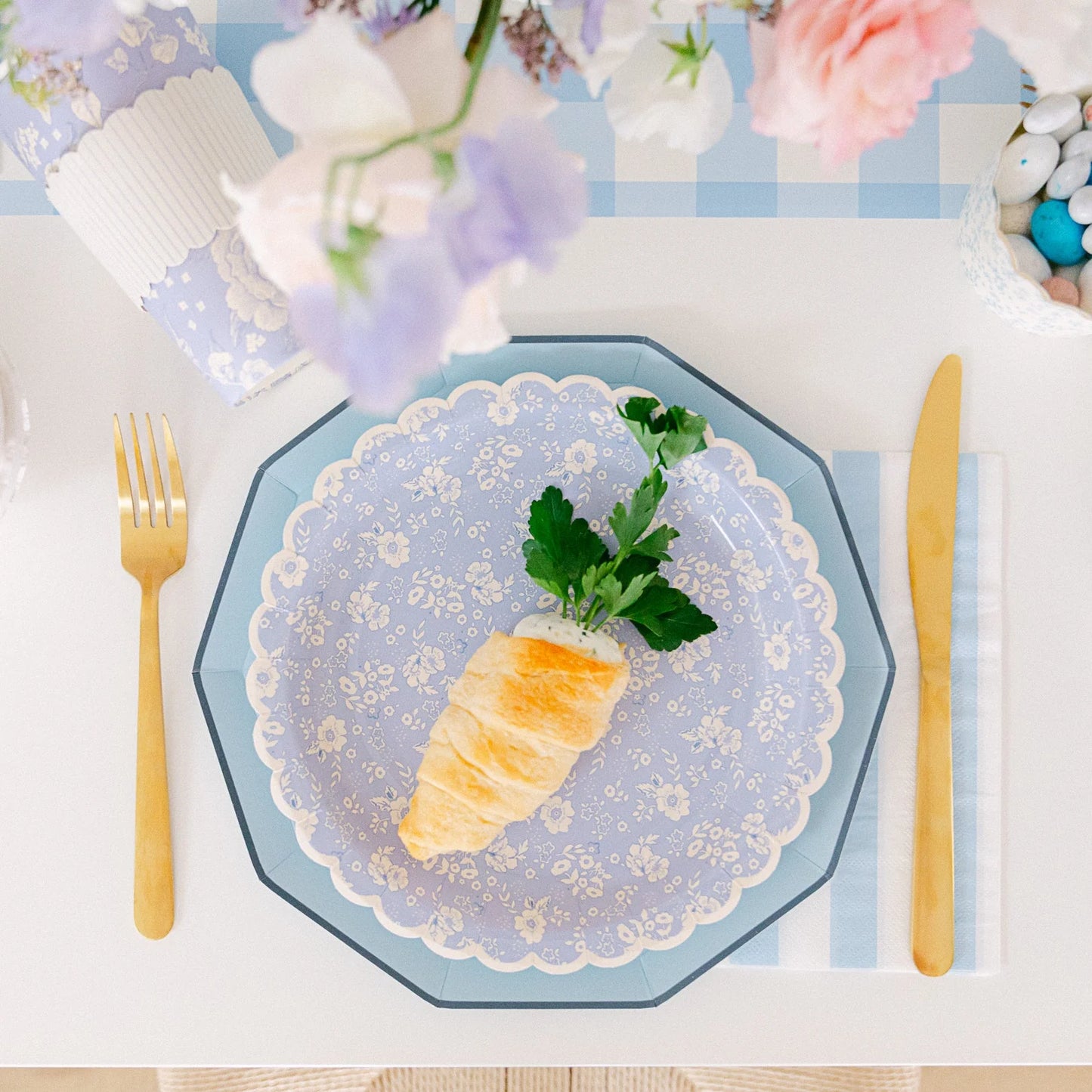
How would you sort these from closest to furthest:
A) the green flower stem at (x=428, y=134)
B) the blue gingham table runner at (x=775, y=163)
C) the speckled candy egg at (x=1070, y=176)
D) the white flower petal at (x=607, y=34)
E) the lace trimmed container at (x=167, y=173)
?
the green flower stem at (x=428, y=134) → the white flower petal at (x=607, y=34) → the lace trimmed container at (x=167, y=173) → the speckled candy egg at (x=1070, y=176) → the blue gingham table runner at (x=775, y=163)

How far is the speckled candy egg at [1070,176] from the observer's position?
0.64m

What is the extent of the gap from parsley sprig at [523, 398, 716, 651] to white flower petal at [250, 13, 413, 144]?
46cm

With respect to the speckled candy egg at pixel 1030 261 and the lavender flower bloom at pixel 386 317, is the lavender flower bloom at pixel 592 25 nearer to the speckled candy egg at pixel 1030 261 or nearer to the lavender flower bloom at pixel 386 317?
the lavender flower bloom at pixel 386 317

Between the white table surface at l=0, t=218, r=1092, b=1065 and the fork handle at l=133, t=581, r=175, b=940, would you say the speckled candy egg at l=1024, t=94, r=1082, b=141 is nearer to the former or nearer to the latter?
the white table surface at l=0, t=218, r=1092, b=1065

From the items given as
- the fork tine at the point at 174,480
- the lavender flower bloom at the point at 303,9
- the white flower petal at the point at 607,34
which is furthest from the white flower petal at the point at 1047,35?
the fork tine at the point at 174,480

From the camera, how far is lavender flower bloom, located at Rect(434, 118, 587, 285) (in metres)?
0.25

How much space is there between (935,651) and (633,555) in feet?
0.83

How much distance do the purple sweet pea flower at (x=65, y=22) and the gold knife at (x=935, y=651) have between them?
619mm

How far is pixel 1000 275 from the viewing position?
66 centimetres

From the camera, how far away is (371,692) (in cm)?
76

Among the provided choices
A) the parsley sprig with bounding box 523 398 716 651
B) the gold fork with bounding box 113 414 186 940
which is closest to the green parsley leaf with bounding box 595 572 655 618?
the parsley sprig with bounding box 523 398 716 651

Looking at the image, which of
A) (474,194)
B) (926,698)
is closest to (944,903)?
(926,698)

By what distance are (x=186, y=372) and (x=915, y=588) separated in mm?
604

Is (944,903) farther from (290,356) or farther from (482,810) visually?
(290,356)
